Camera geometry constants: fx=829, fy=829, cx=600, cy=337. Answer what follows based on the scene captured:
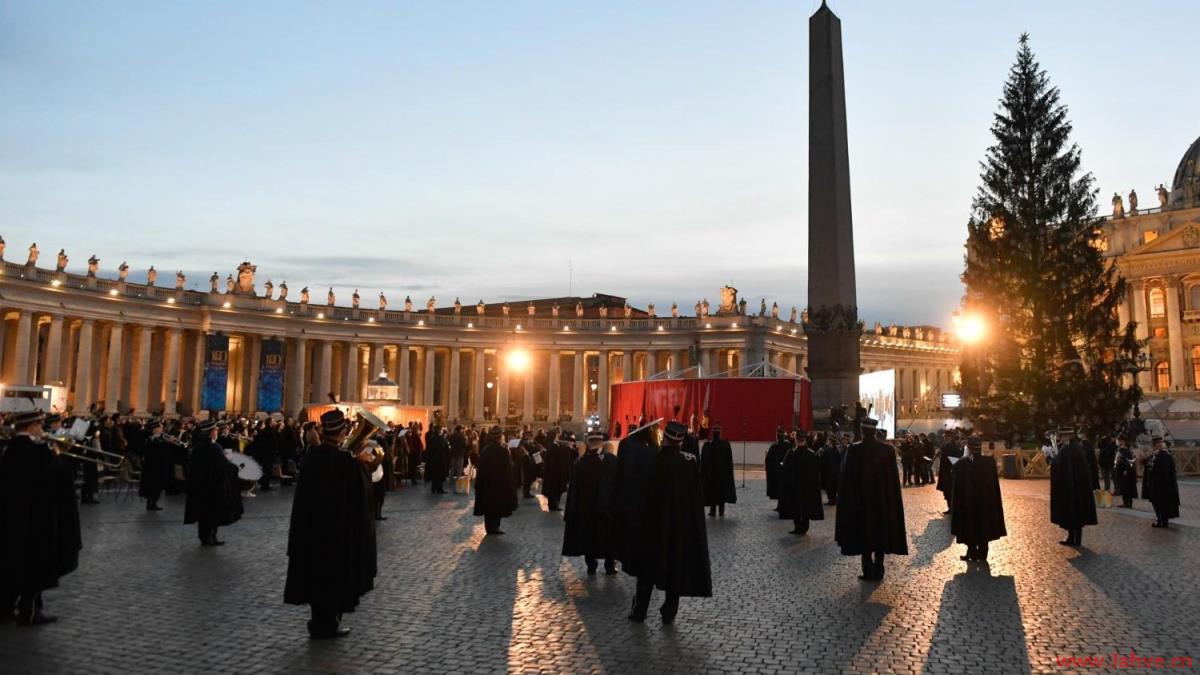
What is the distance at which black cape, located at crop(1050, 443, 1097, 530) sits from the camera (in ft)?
41.0

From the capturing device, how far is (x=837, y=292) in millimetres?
22719

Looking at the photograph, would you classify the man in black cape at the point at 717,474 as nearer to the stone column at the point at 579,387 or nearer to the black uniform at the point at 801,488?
the black uniform at the point at 801,488

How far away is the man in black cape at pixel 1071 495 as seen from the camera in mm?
12477

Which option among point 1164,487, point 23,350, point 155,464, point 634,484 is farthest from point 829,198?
point 23,350

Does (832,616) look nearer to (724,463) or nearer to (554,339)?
(724,463)

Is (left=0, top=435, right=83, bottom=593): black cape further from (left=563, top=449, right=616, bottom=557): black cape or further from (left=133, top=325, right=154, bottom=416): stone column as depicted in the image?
(left=133, top=325, right=154, bottom=416): stone column

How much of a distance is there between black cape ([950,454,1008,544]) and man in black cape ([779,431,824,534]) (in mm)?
2726

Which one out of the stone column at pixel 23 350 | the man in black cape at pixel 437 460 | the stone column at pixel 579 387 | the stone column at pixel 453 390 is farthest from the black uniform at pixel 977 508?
the stone column at pixel 579 387

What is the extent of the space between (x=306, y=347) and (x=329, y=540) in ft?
196

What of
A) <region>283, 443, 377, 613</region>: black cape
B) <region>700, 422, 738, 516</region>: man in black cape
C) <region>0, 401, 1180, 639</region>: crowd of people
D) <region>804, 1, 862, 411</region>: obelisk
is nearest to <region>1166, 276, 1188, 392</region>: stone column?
<region>804, 1, 862, 411</region>: obelisk

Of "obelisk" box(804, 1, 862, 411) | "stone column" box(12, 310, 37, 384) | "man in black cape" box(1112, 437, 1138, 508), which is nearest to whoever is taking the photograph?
"man in black cape" box(1112, 437, 1138, 508)

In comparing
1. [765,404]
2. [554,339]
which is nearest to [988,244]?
[765,404]

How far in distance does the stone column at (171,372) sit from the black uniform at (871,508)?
166ft

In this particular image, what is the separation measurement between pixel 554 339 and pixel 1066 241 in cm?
4347
